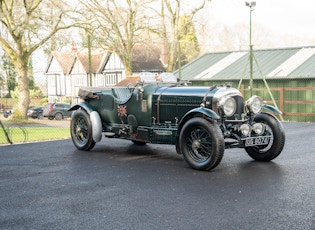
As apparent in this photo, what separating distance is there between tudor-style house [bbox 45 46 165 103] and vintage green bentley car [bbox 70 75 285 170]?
128 ft

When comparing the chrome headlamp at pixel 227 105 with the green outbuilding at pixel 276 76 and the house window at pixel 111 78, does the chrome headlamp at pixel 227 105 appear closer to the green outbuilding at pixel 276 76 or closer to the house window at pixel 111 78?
the green outbuilding at pixel 276 76

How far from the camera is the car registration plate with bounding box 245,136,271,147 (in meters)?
7.91

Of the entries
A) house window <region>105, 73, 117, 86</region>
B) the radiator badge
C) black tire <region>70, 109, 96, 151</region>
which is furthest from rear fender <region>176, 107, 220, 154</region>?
house window <region>105, 73, 117, 86</region>

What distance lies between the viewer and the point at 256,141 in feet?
26.3

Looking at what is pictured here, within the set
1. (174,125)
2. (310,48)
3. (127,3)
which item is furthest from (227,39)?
(174,125)

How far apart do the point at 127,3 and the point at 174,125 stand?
2305 centimetres

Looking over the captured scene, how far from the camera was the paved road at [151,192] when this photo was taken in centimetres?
481

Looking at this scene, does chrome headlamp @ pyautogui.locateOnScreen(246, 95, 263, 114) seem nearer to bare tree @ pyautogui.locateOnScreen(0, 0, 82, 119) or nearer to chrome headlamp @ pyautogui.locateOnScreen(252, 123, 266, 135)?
chrome headlamp @ pyautogui.locateOnScreen(252, 123, 266, 135)

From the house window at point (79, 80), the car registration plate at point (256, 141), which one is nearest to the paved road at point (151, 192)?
the car registration plate at point (256, 141)

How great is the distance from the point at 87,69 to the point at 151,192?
2032 inches

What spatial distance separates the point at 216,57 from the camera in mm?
27219

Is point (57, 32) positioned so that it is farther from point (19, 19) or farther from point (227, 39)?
point (227, 39)

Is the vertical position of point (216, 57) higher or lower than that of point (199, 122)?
higher

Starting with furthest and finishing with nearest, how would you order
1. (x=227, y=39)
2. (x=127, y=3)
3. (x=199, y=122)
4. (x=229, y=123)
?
(x=227, y=39) → (x=127, y=3) → (x=229, y=123) → (x=199, y=122)
